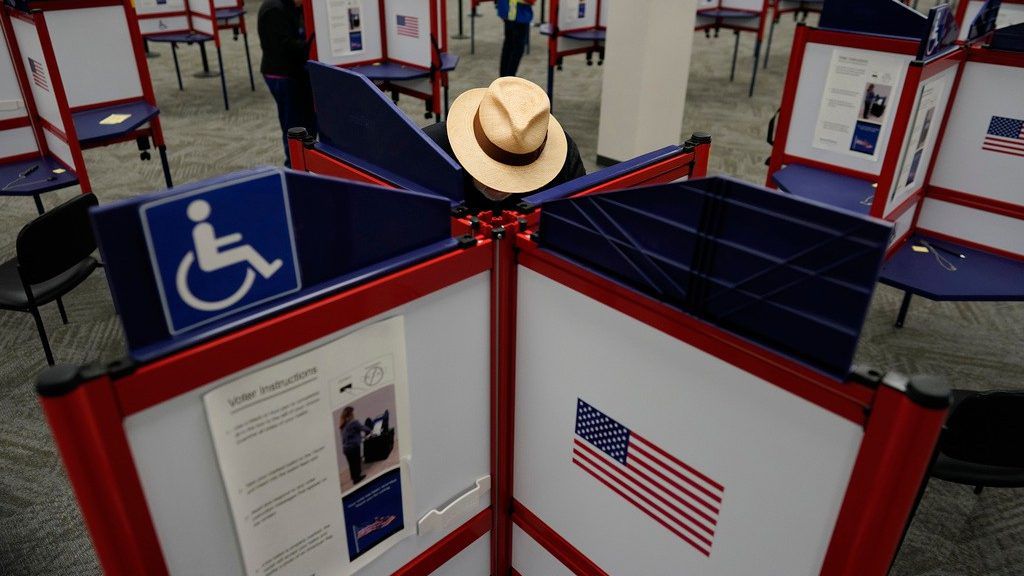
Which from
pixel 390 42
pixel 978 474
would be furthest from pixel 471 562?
pixel 390 42

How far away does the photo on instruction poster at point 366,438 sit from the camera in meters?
1.02

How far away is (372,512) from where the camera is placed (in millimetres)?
1132

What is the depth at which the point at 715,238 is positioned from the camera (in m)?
0.88

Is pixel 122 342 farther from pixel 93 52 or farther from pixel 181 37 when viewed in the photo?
pixel 181 37

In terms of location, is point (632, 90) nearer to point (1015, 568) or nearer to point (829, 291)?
point (1015, 568)

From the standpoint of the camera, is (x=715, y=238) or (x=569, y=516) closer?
(x=715, y=238)

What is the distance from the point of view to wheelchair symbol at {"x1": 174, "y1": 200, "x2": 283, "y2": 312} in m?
0.79

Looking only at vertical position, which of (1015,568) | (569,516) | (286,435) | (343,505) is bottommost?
(1015,568)

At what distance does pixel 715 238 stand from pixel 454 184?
1.66ft

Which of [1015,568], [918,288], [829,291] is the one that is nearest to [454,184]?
[829,291]

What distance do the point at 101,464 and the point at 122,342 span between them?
2691 mm

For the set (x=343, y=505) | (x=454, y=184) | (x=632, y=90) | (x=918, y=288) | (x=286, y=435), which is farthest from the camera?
(x=632, y=90)

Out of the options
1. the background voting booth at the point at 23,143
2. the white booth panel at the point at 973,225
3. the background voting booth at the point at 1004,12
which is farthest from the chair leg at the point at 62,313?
the background voting booth at the point at 1004,12

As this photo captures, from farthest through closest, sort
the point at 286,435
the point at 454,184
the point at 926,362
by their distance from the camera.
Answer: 1. the point at 926,362
2. the point at 454,184
3. the point at 286,435
